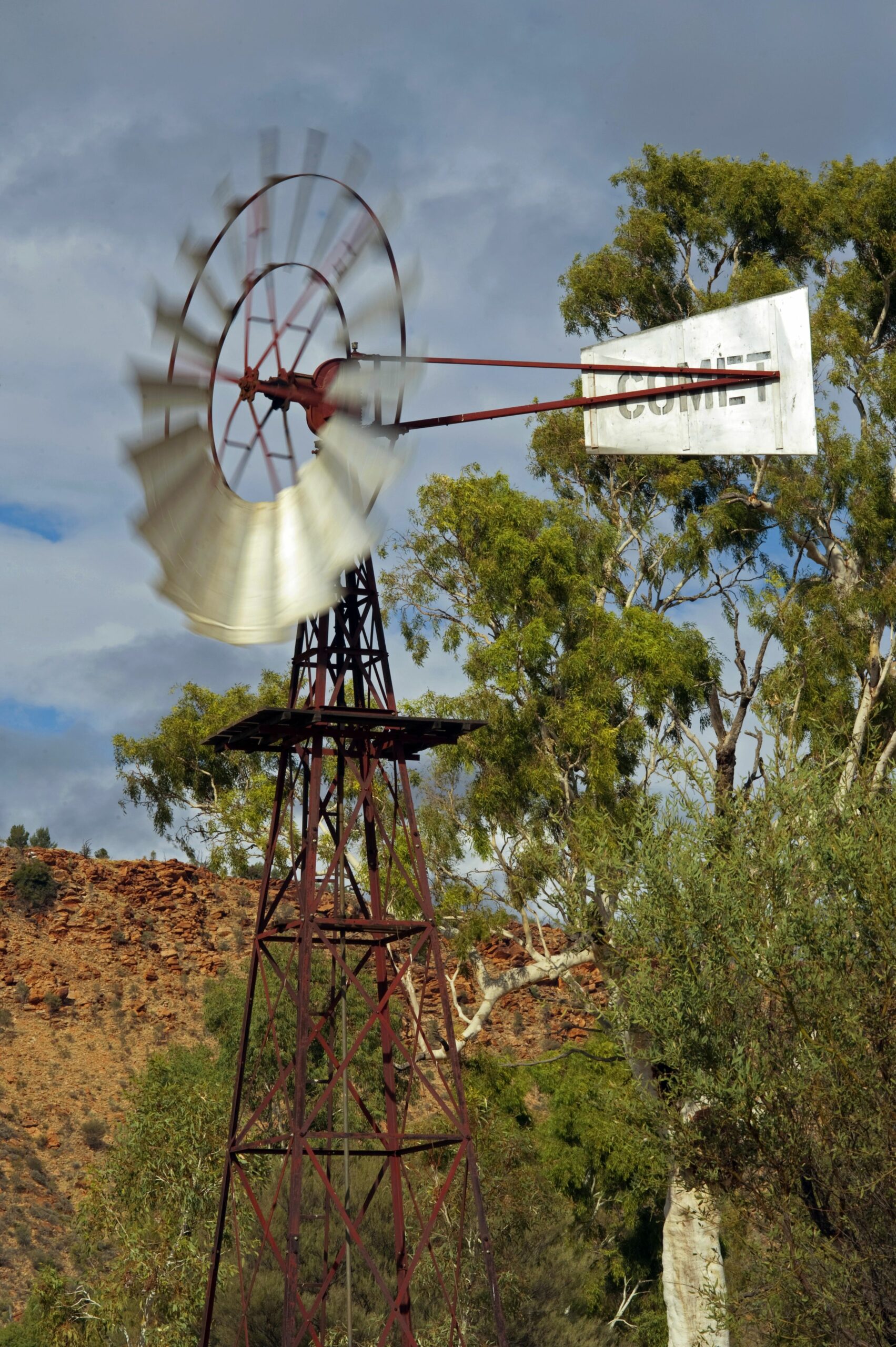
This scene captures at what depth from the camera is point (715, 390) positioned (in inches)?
451

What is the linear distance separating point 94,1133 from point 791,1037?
19.5 metres

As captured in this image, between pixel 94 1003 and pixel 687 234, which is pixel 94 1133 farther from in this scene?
pixel 687 234

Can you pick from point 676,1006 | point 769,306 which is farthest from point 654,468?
point 676,1006

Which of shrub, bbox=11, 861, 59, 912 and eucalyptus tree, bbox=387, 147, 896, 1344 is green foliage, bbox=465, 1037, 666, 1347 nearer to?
eucalyptus tree, bbox=387, 147, 896, 1344

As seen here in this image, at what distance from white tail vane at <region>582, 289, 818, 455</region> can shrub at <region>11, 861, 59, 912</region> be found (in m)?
25.2

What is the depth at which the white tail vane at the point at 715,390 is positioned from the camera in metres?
11.3

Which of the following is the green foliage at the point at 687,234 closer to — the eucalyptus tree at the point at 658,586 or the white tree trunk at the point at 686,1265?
the eucalyptus tree at the point at 658,586

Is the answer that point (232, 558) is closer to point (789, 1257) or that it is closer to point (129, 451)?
point (129, 451)

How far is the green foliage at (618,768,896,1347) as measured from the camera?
34.2 feet

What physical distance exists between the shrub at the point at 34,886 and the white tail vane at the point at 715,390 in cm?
2515

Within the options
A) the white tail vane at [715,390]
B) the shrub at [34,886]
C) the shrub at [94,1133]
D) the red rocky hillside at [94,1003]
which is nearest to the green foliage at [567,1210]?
the red rocky hillside at [94,1003]

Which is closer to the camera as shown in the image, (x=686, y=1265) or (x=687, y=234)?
(x=686, y=1265)

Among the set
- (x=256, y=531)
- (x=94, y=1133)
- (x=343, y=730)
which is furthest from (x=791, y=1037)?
(x=94, y=1133)

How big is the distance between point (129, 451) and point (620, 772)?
35.9 feet
